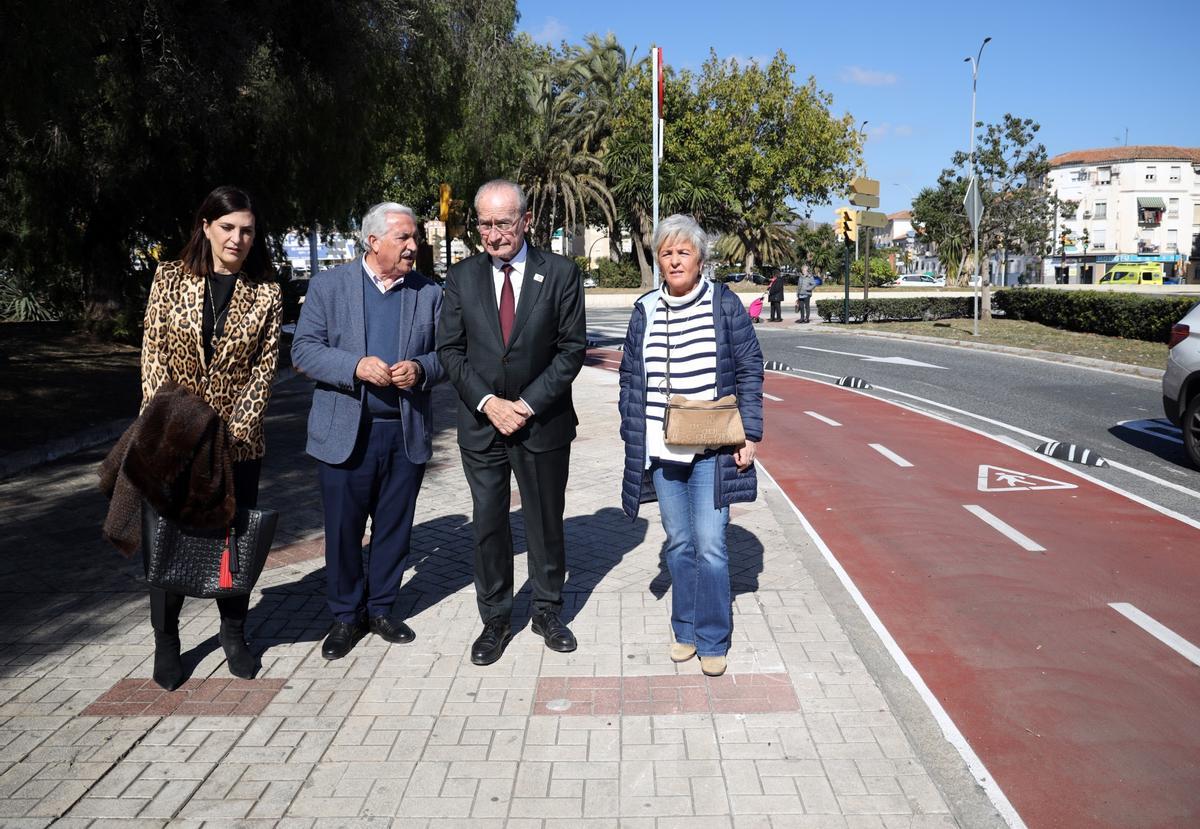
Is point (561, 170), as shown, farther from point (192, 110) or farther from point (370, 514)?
point (370, 514)

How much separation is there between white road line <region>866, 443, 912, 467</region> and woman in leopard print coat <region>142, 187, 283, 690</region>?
6.36 metres

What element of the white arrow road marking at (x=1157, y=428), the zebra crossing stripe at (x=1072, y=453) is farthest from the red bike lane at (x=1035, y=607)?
the white arrow road marking at (x=1157, y=428)

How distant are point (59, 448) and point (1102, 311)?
21.3 metres

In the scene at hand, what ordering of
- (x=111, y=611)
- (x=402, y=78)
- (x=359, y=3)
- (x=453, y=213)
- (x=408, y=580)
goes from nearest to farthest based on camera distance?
(x=111, y=611) < (x=408, y=580) < (x=359, y=3) < (x=402, y=78) < (x=453, y=213)

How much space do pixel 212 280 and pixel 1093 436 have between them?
9425 millimetres

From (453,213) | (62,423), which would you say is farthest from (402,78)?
(62,423)

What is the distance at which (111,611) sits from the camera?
4996mm

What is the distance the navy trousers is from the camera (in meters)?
4.38

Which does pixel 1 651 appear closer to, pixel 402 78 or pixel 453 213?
pixel 402 78

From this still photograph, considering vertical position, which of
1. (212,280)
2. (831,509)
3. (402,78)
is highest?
(402,78)

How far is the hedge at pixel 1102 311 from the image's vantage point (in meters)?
20.1

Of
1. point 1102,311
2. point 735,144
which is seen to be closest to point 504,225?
point 1102,311

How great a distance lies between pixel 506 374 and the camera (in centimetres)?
423

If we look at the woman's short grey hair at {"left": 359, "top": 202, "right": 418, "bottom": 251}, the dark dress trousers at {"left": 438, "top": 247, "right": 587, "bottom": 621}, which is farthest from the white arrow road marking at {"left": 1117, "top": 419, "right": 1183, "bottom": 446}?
the woman's short grey hair at {"left": 359, "top": 202, "right": 418, "bottom": 251}
